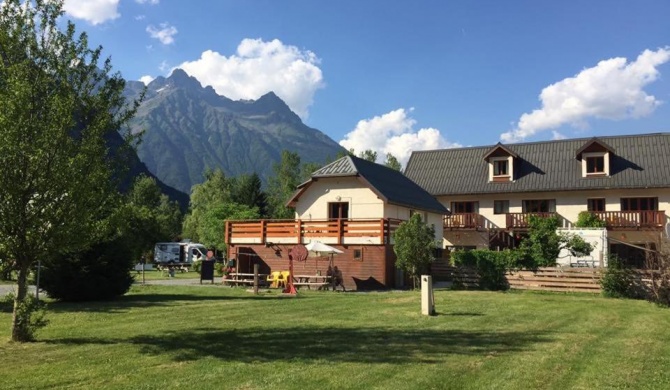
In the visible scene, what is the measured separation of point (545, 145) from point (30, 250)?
129ft

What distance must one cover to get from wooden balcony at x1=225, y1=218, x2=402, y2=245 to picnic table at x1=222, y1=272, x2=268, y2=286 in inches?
75.1

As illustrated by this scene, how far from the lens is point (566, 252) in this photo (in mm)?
28500

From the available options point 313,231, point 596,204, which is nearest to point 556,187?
point 596,204

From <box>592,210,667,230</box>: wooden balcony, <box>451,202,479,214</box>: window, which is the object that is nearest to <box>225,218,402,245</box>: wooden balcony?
<box>451,202,479,214</box>: window

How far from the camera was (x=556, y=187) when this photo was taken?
38.2 metres

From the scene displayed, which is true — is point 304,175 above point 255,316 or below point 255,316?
above

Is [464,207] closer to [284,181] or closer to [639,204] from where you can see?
[639,204]

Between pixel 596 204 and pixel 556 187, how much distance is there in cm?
282

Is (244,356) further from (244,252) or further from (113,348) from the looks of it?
(244,252)

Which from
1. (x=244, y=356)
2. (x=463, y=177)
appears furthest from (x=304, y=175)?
(x=244, y=356)

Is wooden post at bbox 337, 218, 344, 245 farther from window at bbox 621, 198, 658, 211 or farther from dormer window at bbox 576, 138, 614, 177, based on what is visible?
window at bbox 621, 198, 658, 211

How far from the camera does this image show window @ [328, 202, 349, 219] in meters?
29.5

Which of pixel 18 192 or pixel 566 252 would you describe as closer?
pixel 18 192

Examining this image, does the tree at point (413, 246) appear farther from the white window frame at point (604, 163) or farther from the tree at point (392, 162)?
the tree at point (392, 162)
